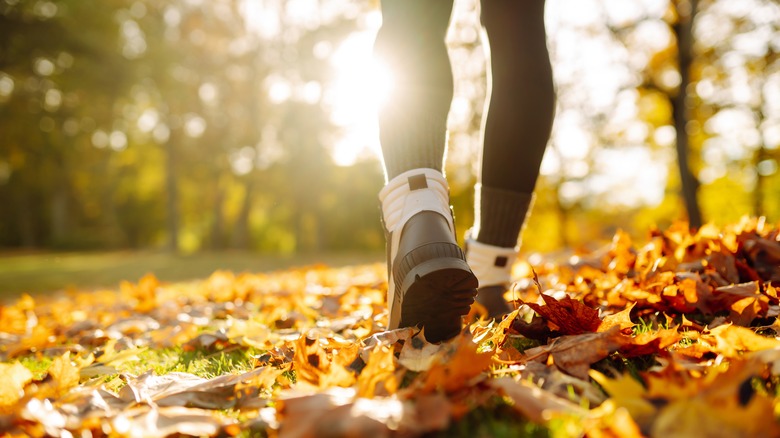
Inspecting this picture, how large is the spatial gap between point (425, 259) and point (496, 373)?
308 millimetres

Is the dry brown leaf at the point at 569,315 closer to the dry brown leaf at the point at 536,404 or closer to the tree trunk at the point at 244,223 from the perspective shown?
the dry brown leaf at the point at 536,404

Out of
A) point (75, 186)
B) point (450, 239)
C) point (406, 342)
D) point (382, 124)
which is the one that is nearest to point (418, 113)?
point (382, 124)

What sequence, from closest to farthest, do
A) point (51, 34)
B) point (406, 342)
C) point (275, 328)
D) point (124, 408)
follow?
point (124, 408), point (406, 342), point (275, 328), point (51, 34)

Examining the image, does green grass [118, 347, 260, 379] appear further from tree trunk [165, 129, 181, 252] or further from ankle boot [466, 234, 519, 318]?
tree trunk [165, 129, 181, 252]

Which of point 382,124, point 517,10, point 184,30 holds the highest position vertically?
point 184,30

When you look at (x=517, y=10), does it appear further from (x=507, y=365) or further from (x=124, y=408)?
(x=124, y=408)

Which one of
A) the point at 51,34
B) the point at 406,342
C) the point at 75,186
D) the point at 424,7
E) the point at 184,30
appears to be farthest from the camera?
the point at 75,186

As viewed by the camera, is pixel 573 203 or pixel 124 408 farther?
pixel 573 203

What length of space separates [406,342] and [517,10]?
965 mm

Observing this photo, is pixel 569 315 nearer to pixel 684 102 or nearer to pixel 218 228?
pixel 684 102

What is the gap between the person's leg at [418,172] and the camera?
1.20 m

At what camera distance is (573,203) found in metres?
21.2

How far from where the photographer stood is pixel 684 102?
1018 centimetres

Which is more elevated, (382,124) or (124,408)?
(382,124)
